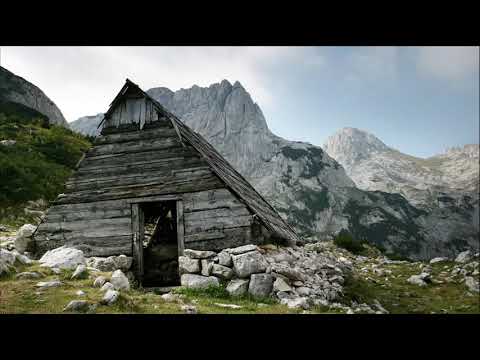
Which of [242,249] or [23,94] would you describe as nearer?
[242,249]

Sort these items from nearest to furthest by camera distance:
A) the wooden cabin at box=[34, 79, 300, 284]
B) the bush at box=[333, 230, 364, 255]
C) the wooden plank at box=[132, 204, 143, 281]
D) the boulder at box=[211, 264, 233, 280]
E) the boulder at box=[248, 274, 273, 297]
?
the boulder at box=[248, 274, 273, 297] → the boulder at box=[211, 264, 233, 280] → the wooden cabin at box=[34, 79, 300, 284] → the wooden plank at box=[132, 204, 143, 281] → the bush at box=[333, 230, 364, 255]

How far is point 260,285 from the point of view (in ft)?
29.1

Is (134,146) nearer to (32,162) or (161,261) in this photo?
(161,261)

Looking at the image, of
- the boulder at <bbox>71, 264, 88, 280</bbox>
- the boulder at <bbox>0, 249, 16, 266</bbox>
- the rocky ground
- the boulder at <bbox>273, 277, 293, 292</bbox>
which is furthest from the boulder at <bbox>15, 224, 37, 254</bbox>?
the boulder at <bbox>273, 277, 293, 292</bbox>

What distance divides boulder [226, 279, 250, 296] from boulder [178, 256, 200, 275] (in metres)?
1.22

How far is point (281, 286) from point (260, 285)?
470mm

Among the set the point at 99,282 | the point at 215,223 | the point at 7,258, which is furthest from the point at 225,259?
the point at 7,258

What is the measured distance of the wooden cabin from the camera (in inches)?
419

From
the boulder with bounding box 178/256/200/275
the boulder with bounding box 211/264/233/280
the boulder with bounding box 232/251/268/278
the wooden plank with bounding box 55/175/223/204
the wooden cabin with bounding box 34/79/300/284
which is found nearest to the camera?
the boulder with bounding box 232/251/268/278

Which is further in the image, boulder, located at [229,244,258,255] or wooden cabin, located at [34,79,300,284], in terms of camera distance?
wooden cabin, located at [34,79,300,284]

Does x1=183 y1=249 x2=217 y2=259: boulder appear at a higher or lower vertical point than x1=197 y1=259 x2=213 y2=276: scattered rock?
higher

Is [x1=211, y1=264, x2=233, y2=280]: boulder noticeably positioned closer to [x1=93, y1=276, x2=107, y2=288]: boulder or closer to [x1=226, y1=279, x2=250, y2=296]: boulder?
[x1=226, y1=279, x2=250, y2=296]: boulder
